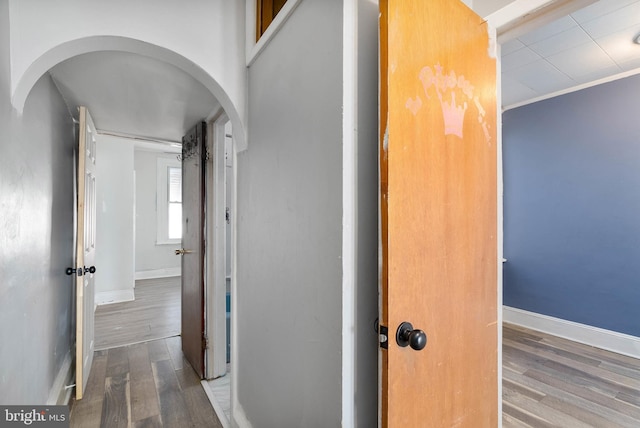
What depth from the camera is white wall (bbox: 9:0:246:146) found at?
118cm

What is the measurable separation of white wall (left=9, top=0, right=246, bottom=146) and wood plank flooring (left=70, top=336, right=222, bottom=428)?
6.11 feet

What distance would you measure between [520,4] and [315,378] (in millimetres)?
1518

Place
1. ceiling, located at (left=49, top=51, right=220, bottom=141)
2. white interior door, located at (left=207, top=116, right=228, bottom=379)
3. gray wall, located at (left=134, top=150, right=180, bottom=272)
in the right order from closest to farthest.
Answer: ceiling, located at (left=49, top=51, right=220, bottom=141)
white interior door, located at (left=207, top=116, right=228, bottom=379)
gray wall, located at (left=134, top=150, right=180, bottom=272)

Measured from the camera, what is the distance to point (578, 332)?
2.96 m

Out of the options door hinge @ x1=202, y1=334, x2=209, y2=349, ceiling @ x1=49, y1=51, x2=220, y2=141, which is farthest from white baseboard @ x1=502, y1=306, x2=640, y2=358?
ceiling @ x1=49, y1=51, x2=220, y2=141

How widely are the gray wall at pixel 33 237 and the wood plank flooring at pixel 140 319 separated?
2.91ft

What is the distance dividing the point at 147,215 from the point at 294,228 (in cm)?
575

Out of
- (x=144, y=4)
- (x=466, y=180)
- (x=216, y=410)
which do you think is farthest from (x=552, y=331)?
(x=144, y=4)

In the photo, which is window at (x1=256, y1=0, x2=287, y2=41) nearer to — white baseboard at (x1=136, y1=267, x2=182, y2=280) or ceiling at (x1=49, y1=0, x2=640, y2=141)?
ceiling at (x1=49, y1=0, x2=640, y2=141)

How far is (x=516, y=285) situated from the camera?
342 cm

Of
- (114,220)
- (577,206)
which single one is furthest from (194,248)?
(577,206)

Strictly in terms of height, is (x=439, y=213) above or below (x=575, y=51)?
below

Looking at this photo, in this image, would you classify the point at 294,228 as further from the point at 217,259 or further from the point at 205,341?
the point at 205,341

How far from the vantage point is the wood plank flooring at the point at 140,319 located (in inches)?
124
